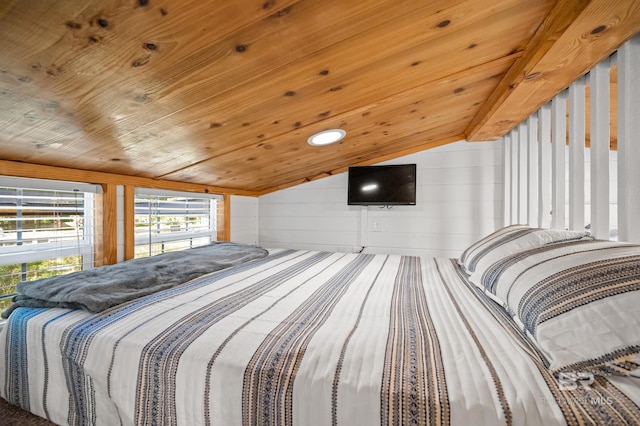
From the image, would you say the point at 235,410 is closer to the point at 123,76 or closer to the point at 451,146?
the point at 123,76

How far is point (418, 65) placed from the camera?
1.27 m

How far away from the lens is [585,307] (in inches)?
27.9

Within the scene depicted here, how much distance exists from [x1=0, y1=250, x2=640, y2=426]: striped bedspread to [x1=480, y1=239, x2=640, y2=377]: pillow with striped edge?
0.05 m

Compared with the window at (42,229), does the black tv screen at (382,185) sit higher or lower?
higher

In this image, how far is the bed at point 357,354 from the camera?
0.61 meters

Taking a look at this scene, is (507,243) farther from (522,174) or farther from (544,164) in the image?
(522,174)

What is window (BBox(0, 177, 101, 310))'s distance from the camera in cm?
143

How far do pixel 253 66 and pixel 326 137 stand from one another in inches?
37.9

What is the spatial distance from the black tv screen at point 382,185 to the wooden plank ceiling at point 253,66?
2.78 ft

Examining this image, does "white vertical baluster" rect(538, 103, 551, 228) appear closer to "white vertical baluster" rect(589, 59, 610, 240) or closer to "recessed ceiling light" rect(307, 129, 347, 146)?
"white vertical baluster" rect(589, 59, 610, 240)

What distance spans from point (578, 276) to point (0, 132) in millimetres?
2215

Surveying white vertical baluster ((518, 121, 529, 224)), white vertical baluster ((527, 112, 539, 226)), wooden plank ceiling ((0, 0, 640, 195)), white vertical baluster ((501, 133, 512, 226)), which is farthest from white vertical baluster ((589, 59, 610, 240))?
white vertical baluster ((501, 133, 512, 226))

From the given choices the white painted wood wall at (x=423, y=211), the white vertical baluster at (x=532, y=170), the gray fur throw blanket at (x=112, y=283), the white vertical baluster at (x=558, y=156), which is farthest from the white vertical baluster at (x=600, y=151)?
the gray fur throw blanket at (x=112, y=283)

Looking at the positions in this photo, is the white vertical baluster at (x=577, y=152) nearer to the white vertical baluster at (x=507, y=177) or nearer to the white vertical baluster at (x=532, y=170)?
the white vertical baluster at (x=532, y=170)
